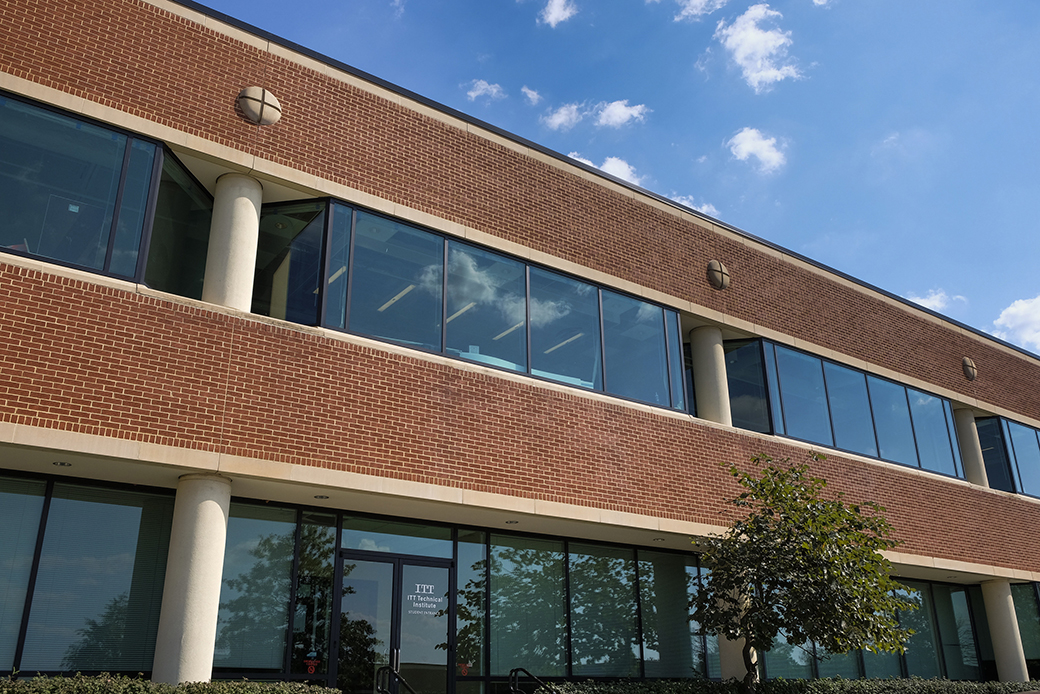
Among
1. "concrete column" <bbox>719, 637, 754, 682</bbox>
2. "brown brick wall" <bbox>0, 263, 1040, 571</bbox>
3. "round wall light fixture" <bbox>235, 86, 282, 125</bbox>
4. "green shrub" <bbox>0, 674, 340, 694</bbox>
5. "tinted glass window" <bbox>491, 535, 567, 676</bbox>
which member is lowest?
"green shrub" <bbox>0, 674, 340, 694</bbox>

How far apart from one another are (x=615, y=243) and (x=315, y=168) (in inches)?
250

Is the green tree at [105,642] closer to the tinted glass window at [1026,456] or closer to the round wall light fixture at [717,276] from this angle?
the round wall light fixture at [717,276]

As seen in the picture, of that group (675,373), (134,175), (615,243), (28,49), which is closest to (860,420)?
(675,373)

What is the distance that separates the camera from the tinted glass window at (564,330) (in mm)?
15508

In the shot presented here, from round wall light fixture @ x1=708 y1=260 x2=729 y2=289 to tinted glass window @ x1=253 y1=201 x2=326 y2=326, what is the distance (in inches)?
349

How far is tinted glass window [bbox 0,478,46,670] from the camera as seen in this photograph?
1066 cm

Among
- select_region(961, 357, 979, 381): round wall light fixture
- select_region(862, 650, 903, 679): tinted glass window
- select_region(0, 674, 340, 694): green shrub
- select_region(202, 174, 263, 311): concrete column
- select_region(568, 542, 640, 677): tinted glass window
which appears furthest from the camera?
select_region(961, 357, 979, 381): round wall light fixture

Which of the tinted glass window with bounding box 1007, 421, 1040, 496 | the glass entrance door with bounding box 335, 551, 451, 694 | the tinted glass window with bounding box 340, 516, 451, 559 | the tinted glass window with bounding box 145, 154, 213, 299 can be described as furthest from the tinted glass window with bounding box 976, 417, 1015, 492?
the tinted glass window with bounding box 145, 154, 213, 299

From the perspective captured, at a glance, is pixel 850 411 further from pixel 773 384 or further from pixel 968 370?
pixel 968 370

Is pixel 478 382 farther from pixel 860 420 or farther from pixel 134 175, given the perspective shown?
pixel 860 420

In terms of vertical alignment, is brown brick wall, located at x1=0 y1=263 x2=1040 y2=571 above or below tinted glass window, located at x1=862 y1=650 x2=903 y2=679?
above

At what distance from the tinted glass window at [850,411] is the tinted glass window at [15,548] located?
16.1m

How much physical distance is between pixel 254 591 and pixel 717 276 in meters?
11.4

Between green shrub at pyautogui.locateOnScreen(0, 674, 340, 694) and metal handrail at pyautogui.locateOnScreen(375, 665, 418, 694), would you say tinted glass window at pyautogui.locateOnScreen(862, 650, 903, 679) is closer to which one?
metal handrail at pyautogui.locateOnScreen(375, 665, 418, 694)
